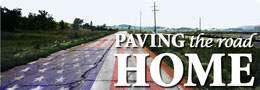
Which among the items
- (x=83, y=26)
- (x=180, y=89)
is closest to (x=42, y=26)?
(x=83, y=26)

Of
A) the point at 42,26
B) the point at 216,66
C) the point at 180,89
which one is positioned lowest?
the point at 180,89

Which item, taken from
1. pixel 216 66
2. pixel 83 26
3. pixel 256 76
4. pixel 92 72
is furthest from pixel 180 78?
pixel 83 26

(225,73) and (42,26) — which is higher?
(42,26)

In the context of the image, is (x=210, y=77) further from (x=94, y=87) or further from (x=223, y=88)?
(x=94, y=87)

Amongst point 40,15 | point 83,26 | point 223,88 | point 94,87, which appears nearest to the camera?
point 223,88

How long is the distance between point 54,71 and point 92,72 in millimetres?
1752

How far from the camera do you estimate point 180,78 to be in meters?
6.67

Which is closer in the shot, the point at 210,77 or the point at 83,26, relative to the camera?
the point at 210,77

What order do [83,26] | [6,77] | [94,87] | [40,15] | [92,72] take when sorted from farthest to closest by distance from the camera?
[83,26], [40,15], [92,72], [6,77], [94,87]

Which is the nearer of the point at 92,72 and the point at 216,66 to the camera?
the point at 216,66

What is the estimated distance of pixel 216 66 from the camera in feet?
19.0

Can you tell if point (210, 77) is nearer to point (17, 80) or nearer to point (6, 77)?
point (17, 80)

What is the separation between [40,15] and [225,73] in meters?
80.7

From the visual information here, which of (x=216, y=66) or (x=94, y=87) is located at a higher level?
(x=216, y=66)
